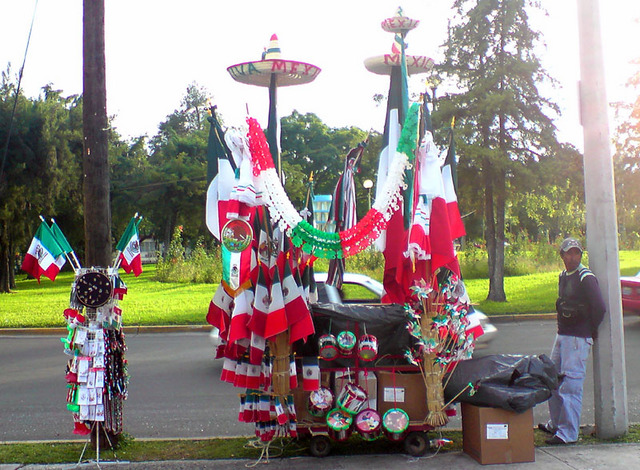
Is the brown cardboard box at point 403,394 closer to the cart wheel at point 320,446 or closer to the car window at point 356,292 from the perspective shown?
the cart wheel at point 320,446

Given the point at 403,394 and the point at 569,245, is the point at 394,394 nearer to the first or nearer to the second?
the point at 403,394

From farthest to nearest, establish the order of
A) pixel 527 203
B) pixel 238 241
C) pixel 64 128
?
pixel 64 128, pixel 527 203, pixel 238 241

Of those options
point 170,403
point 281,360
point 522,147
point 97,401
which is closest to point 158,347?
point 170,403

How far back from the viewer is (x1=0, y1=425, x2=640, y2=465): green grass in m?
5.83

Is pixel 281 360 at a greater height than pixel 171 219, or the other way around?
pixel 171 219

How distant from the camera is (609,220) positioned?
622cm

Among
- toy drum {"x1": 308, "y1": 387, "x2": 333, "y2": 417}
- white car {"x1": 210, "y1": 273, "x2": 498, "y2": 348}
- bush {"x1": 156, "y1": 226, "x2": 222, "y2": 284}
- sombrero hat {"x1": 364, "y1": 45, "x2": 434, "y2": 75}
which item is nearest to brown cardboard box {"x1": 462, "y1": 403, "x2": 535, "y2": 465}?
toy drum {"x1": 308, "y1": 387, "x2": 333, "y2": 417}

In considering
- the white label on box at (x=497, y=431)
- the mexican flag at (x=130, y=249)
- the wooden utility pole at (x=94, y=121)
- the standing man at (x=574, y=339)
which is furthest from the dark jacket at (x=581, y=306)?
the wooden utility pole at (x=94, y=121)

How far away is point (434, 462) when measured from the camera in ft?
18.0

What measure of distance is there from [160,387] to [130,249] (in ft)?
11.7

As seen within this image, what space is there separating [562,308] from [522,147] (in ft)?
38.1

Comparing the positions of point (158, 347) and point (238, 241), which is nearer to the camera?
point (238, 241)

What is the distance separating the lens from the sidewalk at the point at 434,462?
5328 millimetres

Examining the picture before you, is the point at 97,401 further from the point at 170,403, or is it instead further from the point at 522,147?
the point at 522,147
